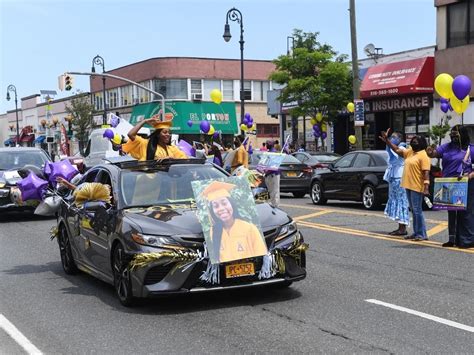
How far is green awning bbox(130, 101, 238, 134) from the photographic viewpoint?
54.1m

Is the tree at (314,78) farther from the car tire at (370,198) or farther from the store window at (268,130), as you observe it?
the store window at (268,130)

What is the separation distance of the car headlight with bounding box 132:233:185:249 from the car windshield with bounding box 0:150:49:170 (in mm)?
10586

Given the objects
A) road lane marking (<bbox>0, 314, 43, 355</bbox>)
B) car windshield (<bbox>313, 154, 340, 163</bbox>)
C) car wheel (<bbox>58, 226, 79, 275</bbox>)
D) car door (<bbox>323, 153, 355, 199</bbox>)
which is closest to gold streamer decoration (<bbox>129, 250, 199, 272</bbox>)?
road lane marking (<bbox>0, 314, 43, 355</bbox>)

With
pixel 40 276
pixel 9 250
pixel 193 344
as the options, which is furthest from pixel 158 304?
pixel 9 250

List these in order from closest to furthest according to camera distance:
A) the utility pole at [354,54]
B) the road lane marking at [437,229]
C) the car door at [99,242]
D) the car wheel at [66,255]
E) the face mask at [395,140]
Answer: the car door at [99,242] → the car wheel at [66,255] → the face mask at [395,140] → the road lane marking at [437,229] → the utility pole at [354,54]

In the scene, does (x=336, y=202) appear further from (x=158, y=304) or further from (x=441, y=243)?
(x=158, y=304)

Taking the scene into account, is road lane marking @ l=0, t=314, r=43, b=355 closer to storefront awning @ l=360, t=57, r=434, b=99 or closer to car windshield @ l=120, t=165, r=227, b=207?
car windshield @ l=120, t=165, r=227, b=207

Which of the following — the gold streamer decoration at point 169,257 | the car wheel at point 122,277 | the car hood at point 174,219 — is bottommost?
the car wheel at point 122,277

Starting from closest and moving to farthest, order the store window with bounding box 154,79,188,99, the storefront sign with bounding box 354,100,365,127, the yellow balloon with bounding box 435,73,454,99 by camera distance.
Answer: the yellow balloon with bounding box 435,73,454,99
the storefront sign with bounding box 354,100,365,127
the store window with bounding box 154,79,188,99

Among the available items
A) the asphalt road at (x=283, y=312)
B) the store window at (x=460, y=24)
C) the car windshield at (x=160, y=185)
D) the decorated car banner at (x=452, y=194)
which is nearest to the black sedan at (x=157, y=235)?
the car windshield at (x=160, y=185)

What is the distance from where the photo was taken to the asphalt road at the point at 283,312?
18.0 ft

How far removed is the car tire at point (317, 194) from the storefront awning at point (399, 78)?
11.1 m

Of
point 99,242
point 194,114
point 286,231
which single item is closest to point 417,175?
point 286,231

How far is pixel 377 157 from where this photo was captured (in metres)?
16.9
